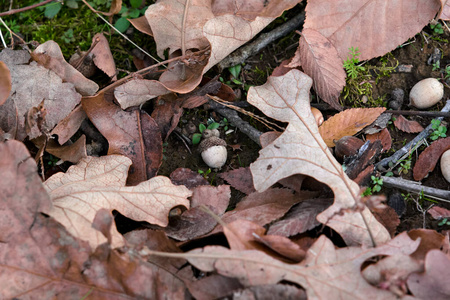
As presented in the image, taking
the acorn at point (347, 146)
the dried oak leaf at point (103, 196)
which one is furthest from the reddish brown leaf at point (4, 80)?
the acorn at point (347, 146)

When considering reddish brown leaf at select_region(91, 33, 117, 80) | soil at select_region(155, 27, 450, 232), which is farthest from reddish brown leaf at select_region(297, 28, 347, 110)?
reddish brown leaf at select_region(91, 33, 117, 80)

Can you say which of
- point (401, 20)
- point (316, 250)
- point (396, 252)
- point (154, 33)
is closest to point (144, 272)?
point (316, 250)

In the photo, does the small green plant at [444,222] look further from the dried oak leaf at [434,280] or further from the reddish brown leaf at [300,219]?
the reddish brown leaf at [300,219]

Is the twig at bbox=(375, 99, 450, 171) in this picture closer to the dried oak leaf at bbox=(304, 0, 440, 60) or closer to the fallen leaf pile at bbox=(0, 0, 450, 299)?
the fallen leaf pile at bbox=(0, 0, 450, 299)

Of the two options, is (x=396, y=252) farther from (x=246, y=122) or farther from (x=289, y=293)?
(x=246, y=122)

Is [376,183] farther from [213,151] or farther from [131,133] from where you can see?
[131,133]
